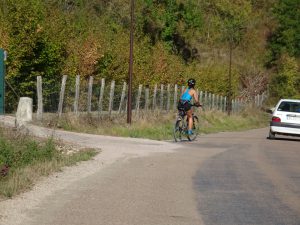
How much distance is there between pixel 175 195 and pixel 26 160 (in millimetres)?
4043

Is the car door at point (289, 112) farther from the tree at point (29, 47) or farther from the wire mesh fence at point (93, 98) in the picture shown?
the tree at point (29, 47)

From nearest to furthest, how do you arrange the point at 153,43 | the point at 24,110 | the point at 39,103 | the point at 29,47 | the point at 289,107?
the point at 24,110 → the point at 39,103 → the point at 289,107 → the point at 29,47 → the point at 153,43

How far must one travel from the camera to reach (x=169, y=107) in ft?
130

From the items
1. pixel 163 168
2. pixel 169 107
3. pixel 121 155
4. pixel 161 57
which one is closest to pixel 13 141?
pixel 121 155

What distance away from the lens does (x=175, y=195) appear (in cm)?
956

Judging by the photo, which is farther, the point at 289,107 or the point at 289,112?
the point at 289,107

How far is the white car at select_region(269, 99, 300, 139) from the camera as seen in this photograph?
2588 centimetres

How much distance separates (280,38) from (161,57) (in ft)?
204

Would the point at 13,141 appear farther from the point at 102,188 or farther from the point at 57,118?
the point at 57,118

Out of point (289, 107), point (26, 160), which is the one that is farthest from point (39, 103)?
point (26, 160)

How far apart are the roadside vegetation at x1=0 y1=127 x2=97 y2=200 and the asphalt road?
584 millimetres

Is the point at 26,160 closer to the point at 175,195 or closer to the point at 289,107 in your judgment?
the point at 175,195

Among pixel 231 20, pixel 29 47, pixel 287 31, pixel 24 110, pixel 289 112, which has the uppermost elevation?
pixel 231 20

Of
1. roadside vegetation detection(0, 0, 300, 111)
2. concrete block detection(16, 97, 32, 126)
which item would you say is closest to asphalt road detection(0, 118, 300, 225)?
concrete block detection(16, 97, 32, 126)
